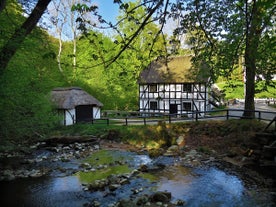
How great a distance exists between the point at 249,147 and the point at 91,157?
28.0 feet

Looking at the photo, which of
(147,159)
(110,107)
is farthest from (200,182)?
(110,107)

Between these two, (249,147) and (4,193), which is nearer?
(4,193)

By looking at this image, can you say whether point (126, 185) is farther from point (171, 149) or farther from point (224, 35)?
point (224, 35)

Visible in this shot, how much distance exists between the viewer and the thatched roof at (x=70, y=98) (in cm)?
2497

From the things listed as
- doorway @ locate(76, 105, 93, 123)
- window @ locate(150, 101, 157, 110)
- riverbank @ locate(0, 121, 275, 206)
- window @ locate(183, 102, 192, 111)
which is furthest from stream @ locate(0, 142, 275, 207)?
window @ locate(150, 101, 157, 110)

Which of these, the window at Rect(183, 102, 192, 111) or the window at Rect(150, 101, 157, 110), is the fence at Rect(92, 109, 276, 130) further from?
the window at Rect(150, 101, 157, 110)

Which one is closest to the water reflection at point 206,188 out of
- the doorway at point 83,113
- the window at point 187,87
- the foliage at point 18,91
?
the foliage at point 18,91

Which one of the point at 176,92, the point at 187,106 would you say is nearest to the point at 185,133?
the point at 187,106

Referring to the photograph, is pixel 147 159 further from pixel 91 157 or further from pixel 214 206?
pixel 214 206

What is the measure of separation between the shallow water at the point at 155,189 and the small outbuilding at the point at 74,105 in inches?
501

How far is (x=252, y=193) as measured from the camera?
9.91m

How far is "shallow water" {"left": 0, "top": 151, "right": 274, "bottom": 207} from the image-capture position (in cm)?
949

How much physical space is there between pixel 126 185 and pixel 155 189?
1.21 meters

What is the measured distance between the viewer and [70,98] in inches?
1006
